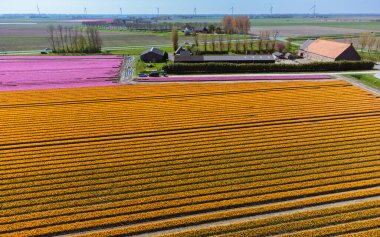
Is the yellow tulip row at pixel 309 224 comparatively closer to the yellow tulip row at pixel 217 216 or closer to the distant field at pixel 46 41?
the yellow tulip row at pixel 217 216

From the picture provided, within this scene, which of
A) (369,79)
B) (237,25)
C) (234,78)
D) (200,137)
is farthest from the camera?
(237,25)

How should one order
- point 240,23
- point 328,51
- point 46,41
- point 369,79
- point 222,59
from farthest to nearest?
point 240,23
point 46,41
point 328,51
point 222,59
point 369,79

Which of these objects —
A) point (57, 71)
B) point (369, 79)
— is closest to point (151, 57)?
point (57, 71)

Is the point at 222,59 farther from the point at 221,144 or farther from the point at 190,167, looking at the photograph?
the point at 190,167

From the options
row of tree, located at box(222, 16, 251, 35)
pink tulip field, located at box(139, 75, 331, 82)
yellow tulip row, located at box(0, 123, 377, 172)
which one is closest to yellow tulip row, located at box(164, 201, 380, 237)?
yellow tulip row, located at box(0, 123, 377, 172)

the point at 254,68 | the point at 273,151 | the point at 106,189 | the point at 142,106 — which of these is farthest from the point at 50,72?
the point at 273,151

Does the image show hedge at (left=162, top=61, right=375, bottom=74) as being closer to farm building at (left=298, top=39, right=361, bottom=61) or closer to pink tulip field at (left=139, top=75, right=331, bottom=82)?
pink tulip field at (left=139, top=75, right=331, bottom=82)

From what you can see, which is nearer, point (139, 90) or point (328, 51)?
point (139, 90)

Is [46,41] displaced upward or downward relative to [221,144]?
upward

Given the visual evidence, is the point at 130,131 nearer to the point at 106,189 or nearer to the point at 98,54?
the point at 106,189
